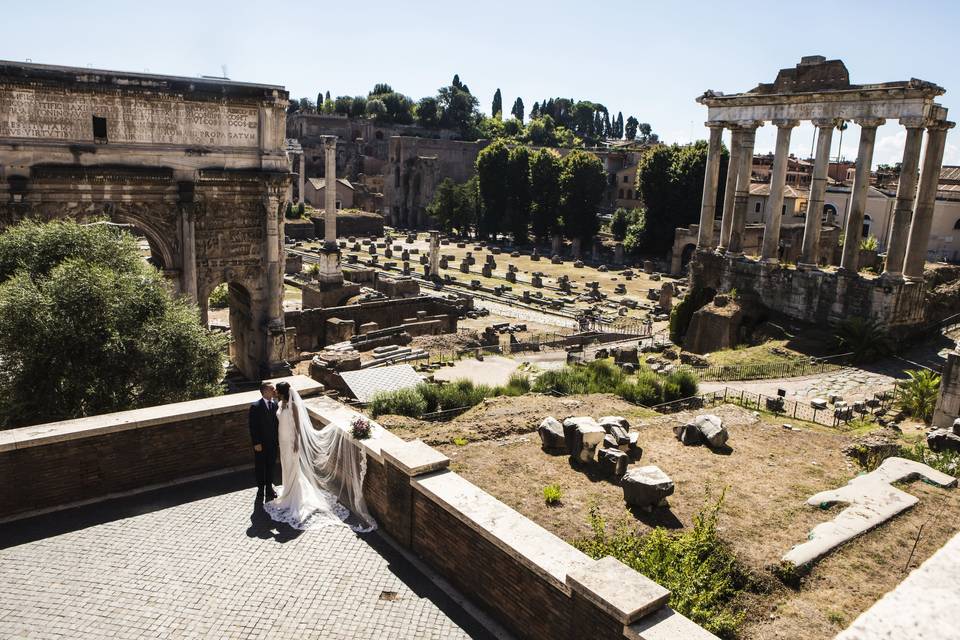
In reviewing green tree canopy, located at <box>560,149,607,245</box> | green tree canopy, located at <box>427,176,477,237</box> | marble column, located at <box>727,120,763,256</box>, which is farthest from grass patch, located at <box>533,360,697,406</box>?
green tree canopy, located at <box>427,176,477,237</box>

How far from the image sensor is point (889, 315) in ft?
76.7

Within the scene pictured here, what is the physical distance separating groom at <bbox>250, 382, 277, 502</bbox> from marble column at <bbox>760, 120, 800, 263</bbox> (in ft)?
74.5

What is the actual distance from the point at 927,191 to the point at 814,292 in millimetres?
4683

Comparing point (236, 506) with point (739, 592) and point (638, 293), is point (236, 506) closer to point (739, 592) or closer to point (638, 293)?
point (739, 592)

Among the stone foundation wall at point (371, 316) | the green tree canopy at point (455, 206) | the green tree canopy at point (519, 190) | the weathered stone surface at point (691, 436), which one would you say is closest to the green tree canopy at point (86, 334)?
the weathered stone surface at point (691, 436)

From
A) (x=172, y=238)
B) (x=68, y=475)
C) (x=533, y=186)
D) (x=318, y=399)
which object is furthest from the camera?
(x=533, y=186)

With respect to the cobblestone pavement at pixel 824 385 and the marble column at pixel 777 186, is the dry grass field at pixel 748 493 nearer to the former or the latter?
the cobblestone pavement at pixel 824 385

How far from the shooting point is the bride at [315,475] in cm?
781

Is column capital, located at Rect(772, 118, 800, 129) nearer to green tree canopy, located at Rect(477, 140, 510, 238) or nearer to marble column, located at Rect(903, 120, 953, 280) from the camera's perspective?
marble column, located at Rect(903, 120, 953, 280)

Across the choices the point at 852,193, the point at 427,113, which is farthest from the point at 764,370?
the point at 427,113

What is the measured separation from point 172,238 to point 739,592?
17.1m

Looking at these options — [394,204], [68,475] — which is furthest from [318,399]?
[394,204]

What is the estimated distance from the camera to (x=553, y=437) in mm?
10719

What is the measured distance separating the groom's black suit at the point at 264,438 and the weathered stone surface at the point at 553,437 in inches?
169
